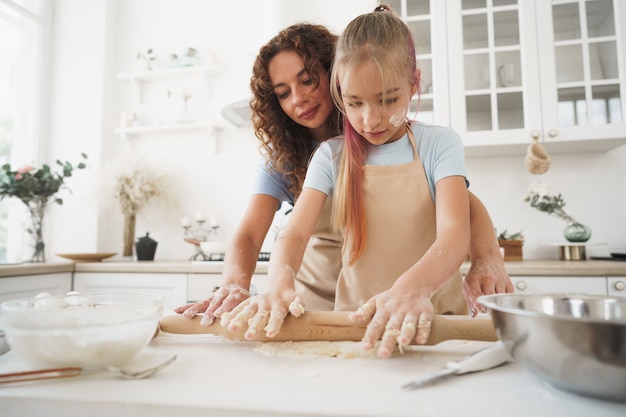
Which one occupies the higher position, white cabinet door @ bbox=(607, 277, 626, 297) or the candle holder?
the candle holder

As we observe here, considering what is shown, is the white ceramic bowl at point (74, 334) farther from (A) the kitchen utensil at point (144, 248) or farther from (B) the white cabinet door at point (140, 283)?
(A) the kitchen utensil at point (144, 248)

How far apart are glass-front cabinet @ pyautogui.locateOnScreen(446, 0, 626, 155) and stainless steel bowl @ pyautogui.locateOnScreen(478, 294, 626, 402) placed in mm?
1621

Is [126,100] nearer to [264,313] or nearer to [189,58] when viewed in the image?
[189,58]

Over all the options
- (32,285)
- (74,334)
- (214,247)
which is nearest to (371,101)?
(74,334)

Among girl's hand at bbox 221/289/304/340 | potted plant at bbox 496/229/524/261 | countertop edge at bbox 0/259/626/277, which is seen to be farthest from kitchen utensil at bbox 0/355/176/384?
potted plant at bbox 496/229/524/261

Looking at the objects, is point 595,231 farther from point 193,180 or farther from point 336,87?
point 193,180

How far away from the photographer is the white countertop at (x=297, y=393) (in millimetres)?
388

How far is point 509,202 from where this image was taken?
2189 millimetres

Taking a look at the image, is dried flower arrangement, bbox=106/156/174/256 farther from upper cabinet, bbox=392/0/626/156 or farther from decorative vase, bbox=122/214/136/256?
upper cabinet, bbox=392/0/626/156

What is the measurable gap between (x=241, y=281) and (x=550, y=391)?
2.29 feet

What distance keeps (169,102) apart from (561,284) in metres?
2.31

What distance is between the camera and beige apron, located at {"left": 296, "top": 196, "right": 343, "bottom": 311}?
3.91ft

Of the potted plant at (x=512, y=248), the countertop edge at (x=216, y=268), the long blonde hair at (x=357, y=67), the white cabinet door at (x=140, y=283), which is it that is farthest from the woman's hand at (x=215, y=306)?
the potted plant at (x=512, y=248)

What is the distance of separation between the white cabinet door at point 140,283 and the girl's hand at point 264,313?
1346 millimetres
